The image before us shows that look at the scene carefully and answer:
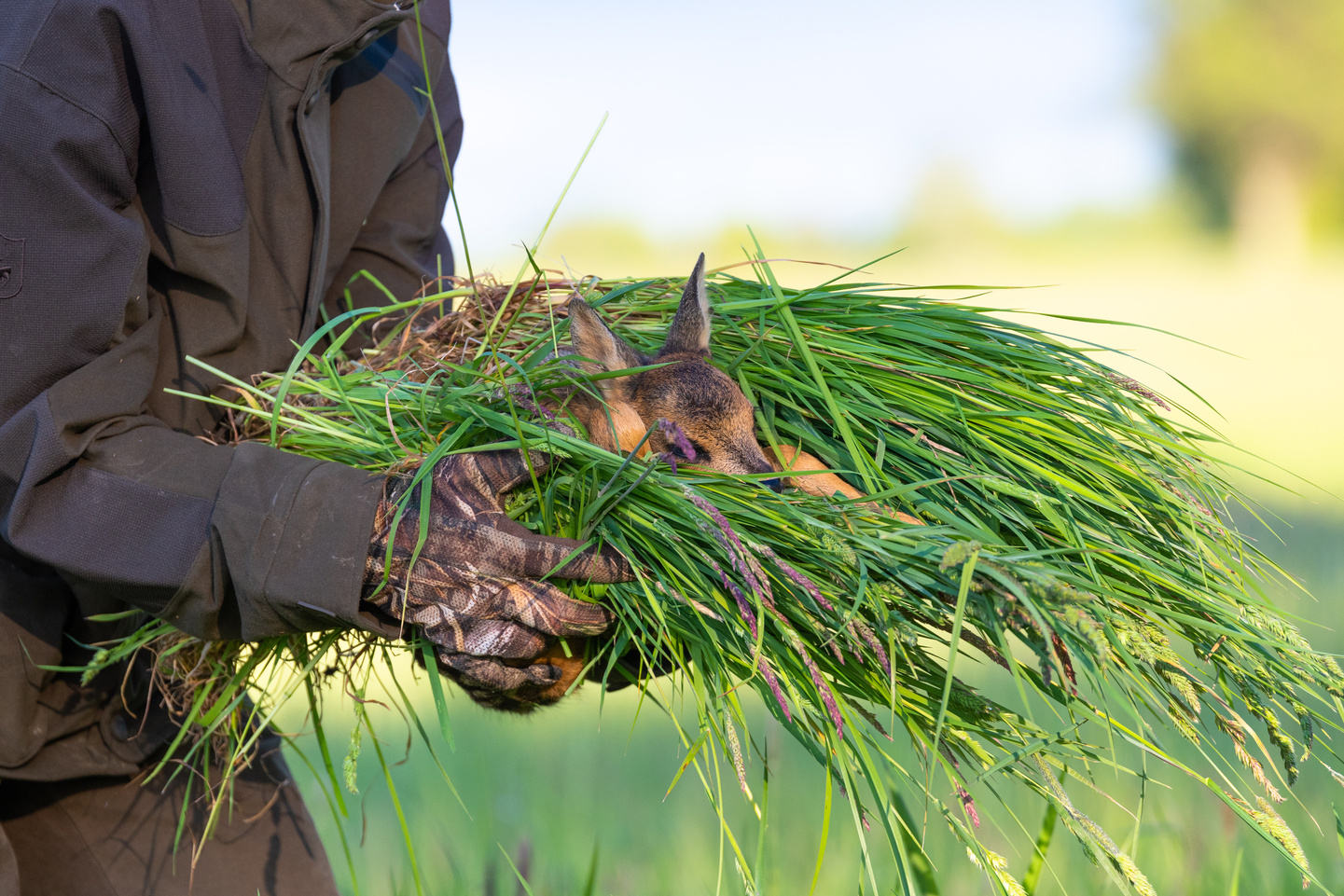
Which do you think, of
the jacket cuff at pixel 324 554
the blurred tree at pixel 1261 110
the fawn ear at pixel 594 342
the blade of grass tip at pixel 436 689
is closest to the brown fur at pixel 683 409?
the fawn ear at pixel 594 342

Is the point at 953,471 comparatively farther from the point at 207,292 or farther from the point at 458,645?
the point at 207,292

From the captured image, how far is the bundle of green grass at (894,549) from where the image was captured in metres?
1.59

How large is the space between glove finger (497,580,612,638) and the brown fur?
0.64 ft

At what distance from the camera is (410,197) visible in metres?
3.04

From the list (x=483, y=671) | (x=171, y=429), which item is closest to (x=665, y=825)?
(x=483, y=671)

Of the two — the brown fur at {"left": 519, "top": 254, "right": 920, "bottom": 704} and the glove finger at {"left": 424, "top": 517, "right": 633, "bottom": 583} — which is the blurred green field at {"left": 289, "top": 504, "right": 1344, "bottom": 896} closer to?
the brown fur at {"left": 519, "top": 254, "right": 920, "bottom": 704}

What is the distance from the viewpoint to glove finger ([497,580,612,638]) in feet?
5.80

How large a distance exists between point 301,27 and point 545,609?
1.44m

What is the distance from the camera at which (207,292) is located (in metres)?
2.19

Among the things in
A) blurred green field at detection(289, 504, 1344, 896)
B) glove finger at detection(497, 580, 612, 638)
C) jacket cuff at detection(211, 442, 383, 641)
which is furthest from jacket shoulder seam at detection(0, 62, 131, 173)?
blurred green field at detection(289, 504, 1344, 896)

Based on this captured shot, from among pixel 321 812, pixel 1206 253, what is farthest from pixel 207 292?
pixel 1206 253

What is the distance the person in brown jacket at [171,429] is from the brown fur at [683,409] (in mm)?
342

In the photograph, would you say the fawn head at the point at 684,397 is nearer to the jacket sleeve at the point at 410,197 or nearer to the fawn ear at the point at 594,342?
the fawn ear at the point at 594,342

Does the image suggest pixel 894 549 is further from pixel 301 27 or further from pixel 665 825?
pixel 665 825
